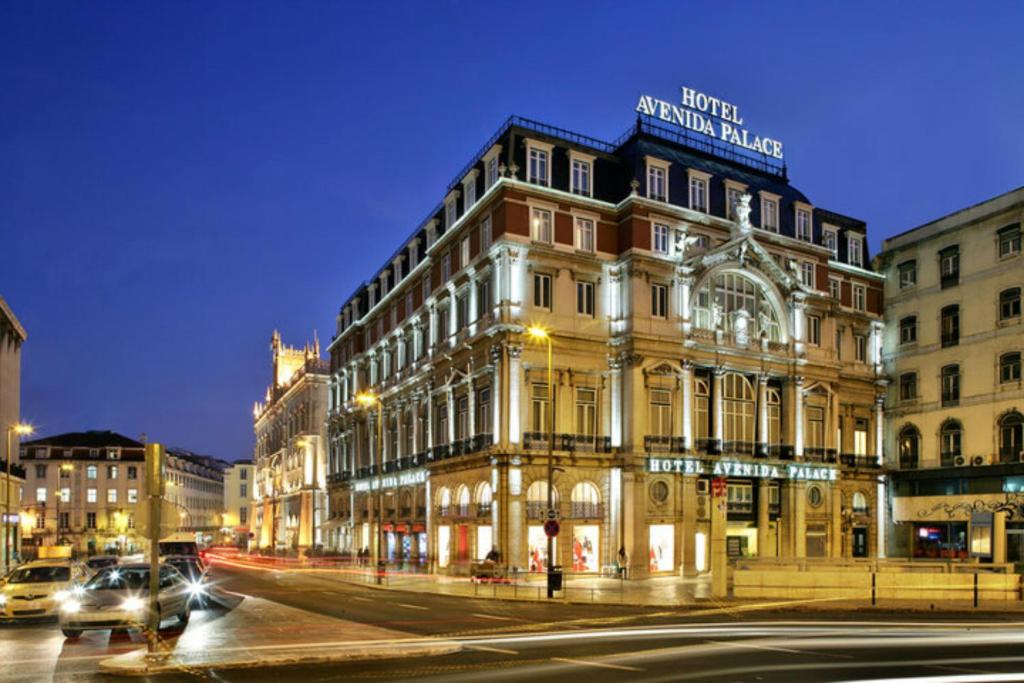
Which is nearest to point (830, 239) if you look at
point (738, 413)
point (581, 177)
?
point (738, 413)

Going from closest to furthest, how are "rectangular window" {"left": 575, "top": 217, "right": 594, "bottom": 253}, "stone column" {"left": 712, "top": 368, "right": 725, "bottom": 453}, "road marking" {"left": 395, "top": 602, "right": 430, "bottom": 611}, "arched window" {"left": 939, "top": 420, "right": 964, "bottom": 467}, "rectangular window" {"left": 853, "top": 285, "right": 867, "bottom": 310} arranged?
"road marking" {"left": 395, "top": 602, "right": 430, "bottom": 611}, "rectangular window" {"left": 575, "top": 217, "right": 594, "bottom": 253}, "stone column" {"left": 712, "top": 368, "right": 725, "bottom": 453}, "arched window" {"left": 939, "top": 420, "right": 964, "bottom": 467}, "rectangular window" {"left": 853, "top": 285, "right": 867, "bottom": 310}

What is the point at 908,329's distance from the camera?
202 ft

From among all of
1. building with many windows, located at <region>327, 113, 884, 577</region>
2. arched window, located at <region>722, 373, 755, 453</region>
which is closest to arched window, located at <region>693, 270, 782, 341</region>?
building with many windows, located at <region>327, 113, 884, 577</region>

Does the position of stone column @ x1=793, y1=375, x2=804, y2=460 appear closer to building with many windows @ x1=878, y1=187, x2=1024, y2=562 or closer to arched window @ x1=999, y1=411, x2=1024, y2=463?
building with many windows @ x1=878, y1=187, x2=1024, y2=562

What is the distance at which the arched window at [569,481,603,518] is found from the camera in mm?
48469

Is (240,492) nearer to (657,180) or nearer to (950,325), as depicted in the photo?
(657,180)

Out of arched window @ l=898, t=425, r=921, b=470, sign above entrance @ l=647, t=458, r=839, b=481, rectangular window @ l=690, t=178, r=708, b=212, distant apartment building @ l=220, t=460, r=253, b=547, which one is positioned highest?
rectangular window @ l=690, t=178, r=708, b=212

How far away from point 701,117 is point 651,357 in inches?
678

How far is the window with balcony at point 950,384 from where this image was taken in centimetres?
5709

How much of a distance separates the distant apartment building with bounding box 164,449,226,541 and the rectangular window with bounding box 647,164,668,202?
95.5 metres

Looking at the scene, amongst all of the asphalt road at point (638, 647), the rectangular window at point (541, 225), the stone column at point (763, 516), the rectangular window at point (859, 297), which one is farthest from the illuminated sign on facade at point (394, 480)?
the rectangular window at point (859, 297)

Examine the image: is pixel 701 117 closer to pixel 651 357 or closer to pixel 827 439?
pixel 651 357

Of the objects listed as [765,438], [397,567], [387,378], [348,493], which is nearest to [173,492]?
[348,493]

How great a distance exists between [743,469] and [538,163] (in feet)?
67.6
